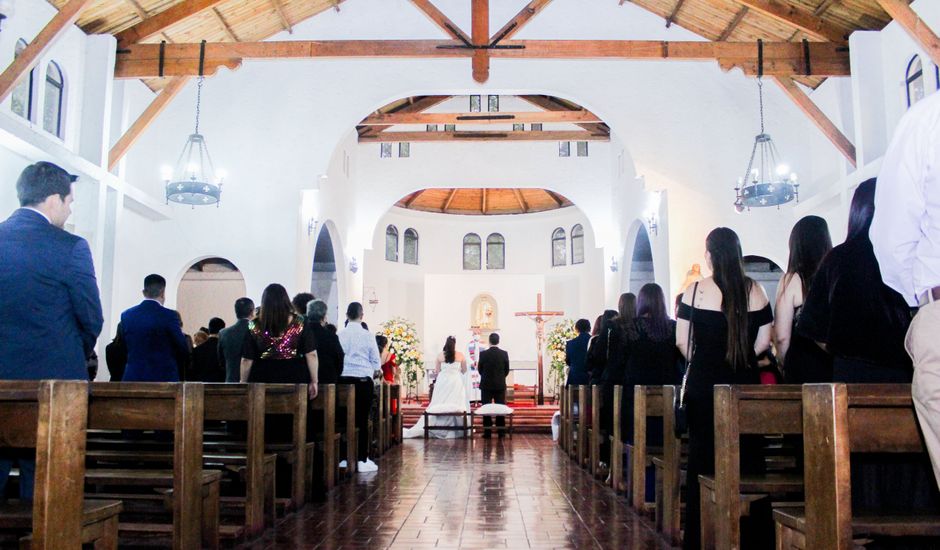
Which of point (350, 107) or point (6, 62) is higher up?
point (350, 107)

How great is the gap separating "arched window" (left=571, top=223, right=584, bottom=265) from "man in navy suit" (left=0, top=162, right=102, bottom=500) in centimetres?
1687

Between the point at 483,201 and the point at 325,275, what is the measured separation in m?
5.82

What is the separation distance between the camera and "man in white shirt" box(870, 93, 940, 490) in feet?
5.63

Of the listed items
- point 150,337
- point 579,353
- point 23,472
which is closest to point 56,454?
point 23,472

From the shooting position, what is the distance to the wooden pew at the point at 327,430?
17.9ft

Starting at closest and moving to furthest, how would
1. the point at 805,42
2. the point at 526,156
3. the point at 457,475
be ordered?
the point at 457,475
the point at 805,42
the point at 526,156

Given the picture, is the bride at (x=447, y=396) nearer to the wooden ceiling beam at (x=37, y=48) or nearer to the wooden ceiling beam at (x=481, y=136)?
the wooden ceiling beam at (x=481, y=136)

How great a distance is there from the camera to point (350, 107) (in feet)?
39.4

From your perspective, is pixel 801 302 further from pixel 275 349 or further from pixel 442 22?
pixel 442 22

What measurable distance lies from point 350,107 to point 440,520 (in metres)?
8.46

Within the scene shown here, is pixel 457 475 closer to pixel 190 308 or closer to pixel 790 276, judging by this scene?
pixel 790 276

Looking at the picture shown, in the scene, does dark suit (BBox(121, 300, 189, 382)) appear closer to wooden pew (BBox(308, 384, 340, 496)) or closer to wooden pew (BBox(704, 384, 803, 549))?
wooden pew (BBox(308, 384, 340, 496))

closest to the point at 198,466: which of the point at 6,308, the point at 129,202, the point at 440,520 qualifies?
the point at 6,308

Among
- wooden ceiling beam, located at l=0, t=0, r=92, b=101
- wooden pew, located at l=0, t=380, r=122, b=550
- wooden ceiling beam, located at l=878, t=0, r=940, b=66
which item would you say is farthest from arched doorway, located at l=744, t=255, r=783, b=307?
wooden pew, located at l=0, t=380, r=122, b=550
